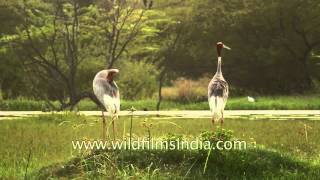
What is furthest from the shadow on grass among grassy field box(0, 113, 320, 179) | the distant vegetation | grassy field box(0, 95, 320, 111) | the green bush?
the green bush

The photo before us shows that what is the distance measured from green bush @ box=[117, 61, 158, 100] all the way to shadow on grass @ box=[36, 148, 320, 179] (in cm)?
1799

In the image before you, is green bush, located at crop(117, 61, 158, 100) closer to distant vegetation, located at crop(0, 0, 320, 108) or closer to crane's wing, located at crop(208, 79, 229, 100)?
distant vegetation, located at crop(0, 0, 320, 108)

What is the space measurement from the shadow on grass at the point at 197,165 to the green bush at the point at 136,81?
18.0m

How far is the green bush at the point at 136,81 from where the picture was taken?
26.3m

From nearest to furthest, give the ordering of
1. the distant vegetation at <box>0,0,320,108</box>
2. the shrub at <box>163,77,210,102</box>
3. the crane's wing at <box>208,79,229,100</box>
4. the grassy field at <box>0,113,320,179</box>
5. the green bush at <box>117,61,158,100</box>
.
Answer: the grassy field at <box>0,113,320,179</box> < the crane's wing at <box>208,79,229,100</box> < the shrub at <box>163,77,210,102</box> < the distant vegetation at <box>0,0,320,108</box> < the green bush at <box>117,61,158,100</box>

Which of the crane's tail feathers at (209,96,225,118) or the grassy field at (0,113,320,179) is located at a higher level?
Result: the crane's tail feathers at (209,96,225,118)

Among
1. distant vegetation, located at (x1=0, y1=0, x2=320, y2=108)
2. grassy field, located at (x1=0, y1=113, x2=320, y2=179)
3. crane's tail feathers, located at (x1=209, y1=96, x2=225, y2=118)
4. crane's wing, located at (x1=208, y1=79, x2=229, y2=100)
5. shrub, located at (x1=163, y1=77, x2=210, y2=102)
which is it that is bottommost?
grassy field, located at (x1=0, y1=113, x2=320, y2=179)

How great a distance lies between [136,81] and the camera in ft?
87.0

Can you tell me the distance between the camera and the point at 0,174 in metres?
8.05

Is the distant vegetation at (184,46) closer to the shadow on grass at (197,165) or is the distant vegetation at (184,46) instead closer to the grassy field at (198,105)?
the grassy field at (198,105)

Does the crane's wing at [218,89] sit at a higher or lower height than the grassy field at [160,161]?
higher

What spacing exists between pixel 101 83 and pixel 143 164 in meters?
1.67

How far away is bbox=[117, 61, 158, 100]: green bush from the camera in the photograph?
1035 inches

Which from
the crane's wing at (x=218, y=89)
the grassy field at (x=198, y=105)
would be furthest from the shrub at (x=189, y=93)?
the crane's wing at (x=218, y=89)
